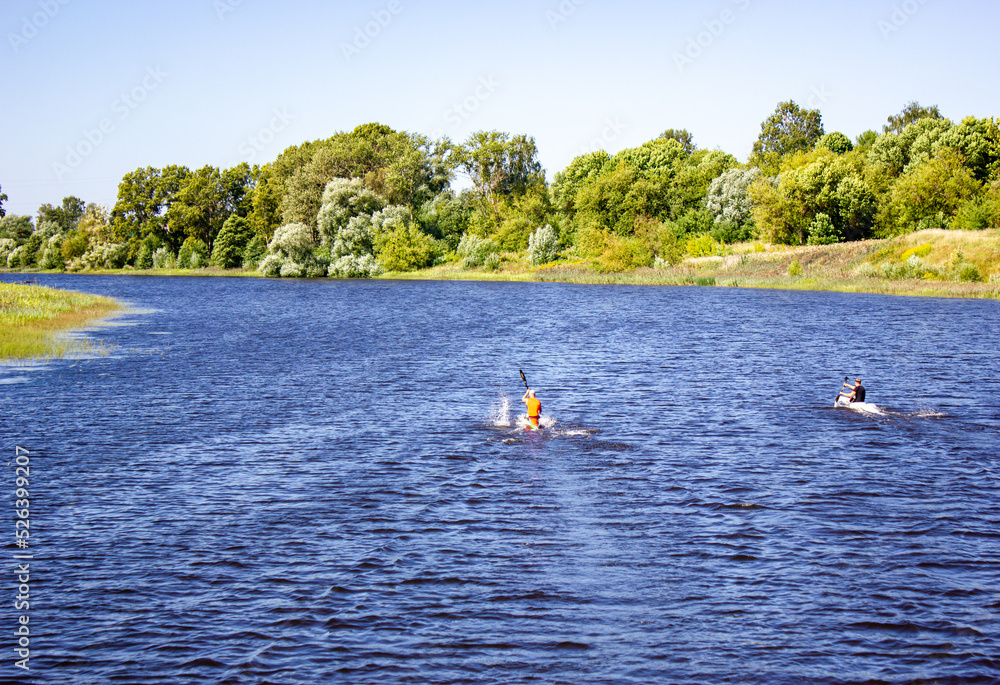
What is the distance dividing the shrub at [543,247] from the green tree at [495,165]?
21.5m

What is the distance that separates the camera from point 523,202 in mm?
167000

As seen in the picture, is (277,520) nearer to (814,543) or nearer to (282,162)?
(814,543)

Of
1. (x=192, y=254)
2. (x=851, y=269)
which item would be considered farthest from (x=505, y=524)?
(x=192, y=254)

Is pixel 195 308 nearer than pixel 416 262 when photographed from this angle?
Yes

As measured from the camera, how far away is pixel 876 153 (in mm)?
148625

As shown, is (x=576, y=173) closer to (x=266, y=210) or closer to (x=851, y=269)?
(x=266, y=210)

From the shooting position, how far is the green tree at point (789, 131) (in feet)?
613

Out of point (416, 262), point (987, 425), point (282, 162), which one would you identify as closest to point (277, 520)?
point (987, 425)

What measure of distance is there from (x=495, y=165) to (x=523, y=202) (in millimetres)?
12760

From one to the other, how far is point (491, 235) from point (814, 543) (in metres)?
146

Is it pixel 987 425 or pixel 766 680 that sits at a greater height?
pixel 987 425

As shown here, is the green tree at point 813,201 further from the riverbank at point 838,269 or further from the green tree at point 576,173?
the green tree at point 576,173

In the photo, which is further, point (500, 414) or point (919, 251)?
point (919, 251)

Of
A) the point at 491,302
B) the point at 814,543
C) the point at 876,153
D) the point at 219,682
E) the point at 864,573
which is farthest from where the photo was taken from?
the point at 876,153
